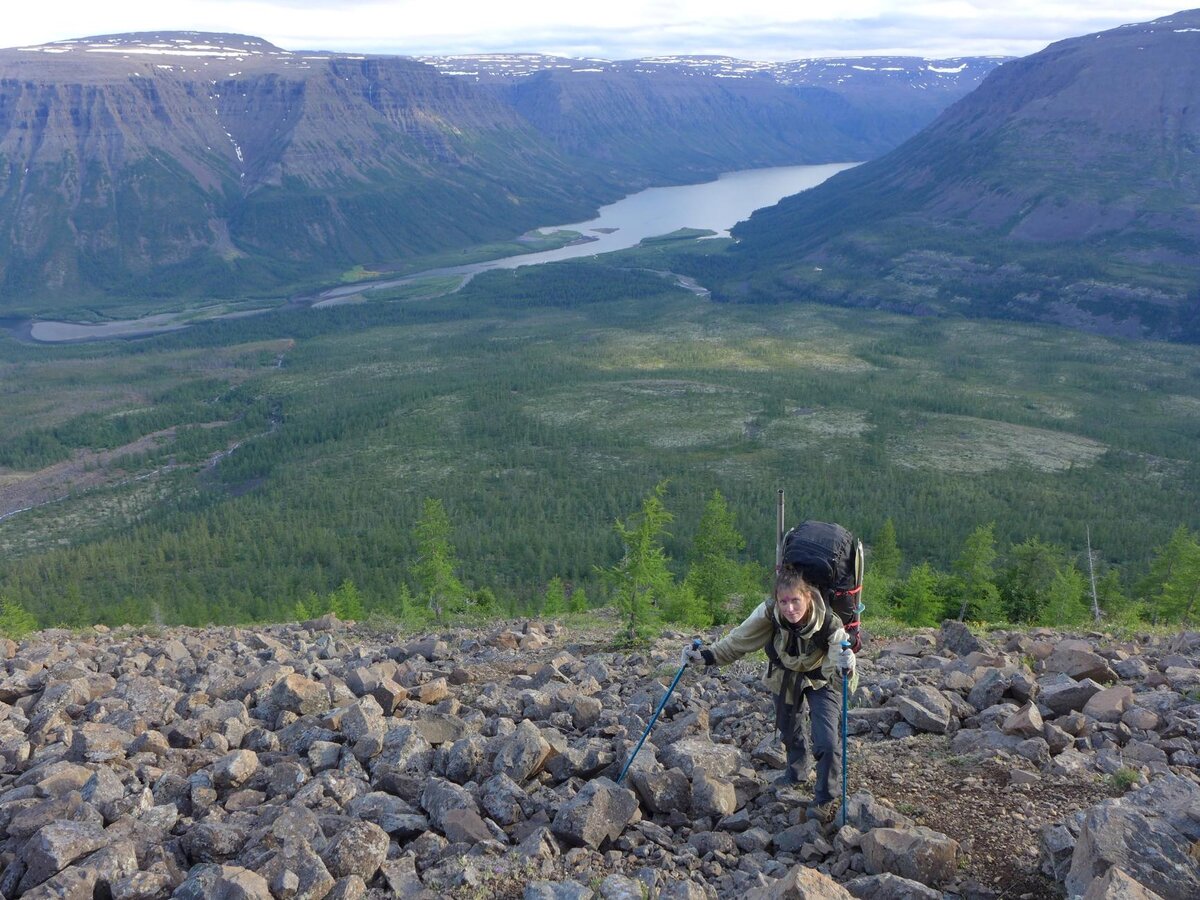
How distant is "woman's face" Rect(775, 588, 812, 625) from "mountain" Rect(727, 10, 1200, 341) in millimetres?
132619

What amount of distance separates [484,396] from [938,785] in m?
86.2

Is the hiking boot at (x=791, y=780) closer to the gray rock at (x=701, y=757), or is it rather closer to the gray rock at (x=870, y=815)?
the gray rock at (x=701, y=757)

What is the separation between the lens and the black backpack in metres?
9.20

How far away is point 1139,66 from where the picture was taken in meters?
179

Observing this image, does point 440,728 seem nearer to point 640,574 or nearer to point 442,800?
point 442,800

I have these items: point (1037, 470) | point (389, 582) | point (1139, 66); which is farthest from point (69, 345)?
point (1139, 66)

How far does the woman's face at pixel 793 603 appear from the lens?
8.70 meters

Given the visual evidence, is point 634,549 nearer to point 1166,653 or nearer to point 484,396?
point 1166,653

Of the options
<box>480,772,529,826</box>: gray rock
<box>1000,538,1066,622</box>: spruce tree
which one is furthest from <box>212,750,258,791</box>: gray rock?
<box>1000,538,1066,622</box>: spruce tree

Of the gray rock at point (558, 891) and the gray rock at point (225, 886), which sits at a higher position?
Result: the gray rock at point (225, 886)

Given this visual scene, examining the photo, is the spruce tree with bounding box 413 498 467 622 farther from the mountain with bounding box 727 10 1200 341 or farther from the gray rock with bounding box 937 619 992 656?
the mountain with bounding box 727 10 1200 341

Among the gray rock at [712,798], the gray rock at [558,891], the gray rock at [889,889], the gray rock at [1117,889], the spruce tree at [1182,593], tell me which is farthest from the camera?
the spruce tree at [1182,593]

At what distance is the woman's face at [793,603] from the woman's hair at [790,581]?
0.02 metres

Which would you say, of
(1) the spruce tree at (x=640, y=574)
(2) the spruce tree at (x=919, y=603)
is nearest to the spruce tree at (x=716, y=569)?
(2) the spruce tree at (x=919, y=603)
